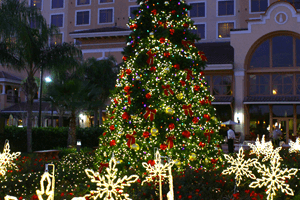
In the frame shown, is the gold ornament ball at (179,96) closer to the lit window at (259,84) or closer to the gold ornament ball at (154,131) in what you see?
the gold ornament ball at (154,131)

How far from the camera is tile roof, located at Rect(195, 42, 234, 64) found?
28.0 meters

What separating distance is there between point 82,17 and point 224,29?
16.7 meters

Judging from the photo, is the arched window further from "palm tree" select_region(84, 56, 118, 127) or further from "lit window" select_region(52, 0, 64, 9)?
"lit window" select_region(52, 0, 64, 9)

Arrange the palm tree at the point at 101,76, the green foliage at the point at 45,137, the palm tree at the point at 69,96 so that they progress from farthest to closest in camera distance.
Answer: the palm tree at the point at 101,76 → the palm tree at the point at 69,96 → the green foliage at the point at 45,137

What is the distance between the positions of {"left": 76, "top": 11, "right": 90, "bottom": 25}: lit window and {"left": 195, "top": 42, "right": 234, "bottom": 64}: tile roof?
14.3m

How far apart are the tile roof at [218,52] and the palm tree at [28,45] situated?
1409 cm

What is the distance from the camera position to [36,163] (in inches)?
390

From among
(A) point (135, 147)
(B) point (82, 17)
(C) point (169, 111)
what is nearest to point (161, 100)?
(C) point (169, 111)

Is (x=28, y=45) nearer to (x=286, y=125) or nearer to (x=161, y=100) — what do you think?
(x=161, y=100)

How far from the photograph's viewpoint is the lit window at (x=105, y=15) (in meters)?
37.9

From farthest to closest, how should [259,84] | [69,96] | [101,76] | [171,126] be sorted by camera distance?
[259,84]
[101,76]
[69,96]
[171,126]

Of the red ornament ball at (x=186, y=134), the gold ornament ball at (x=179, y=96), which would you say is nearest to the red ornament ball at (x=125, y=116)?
the gold ornament ball at (x=179, y=96)

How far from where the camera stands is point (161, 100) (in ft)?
26.3

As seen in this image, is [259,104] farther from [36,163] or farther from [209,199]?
[209,199]
